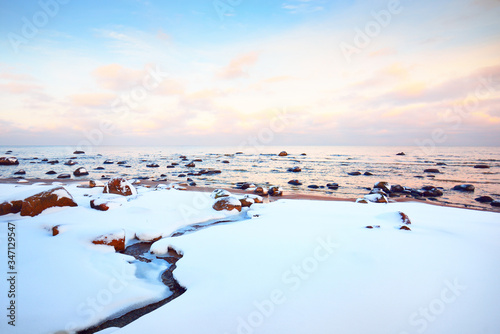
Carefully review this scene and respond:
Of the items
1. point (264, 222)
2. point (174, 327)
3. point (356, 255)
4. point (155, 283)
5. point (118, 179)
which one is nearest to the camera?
point (174, 327)

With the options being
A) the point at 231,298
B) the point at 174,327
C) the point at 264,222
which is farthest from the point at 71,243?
the point at 264,222

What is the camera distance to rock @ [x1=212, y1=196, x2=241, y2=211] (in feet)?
26.3

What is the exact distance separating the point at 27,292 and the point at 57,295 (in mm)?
418

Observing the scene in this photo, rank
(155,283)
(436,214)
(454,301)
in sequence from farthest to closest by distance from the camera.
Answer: (436,214)
(155,283)
(454,301)

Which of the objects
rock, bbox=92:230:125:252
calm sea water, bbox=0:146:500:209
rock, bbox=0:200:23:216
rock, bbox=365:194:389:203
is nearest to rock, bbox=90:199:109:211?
rock, bbox=0:200:23:216

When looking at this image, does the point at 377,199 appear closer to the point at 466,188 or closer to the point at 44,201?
the point at 466,188

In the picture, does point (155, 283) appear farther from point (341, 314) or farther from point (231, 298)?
point (341, 314)

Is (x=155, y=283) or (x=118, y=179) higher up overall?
(x=118, y=179)

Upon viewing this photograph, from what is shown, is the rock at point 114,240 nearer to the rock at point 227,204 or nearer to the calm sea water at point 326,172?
the rock at point 227,204

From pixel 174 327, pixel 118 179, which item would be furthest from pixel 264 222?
pixel 118 179

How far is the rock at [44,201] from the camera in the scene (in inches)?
226

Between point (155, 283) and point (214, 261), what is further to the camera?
point (214, 261)

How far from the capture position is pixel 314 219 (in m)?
6.39

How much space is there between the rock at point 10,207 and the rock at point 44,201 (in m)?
0.15
